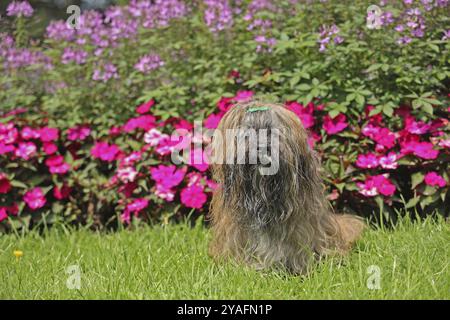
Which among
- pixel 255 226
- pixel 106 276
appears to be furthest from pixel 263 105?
pixel 106 276

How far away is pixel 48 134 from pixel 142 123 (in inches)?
31.4

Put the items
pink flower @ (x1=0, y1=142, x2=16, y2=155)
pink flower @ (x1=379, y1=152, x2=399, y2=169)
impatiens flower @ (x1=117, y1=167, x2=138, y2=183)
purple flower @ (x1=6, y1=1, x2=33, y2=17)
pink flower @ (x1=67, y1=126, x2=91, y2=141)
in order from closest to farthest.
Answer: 1. pink flower @ (x1=379, y1=152, x2=399, y2=169)
2. impatiens flower @ (x1=117, y1=167, x2=138, y2=183)
3. pink flower @ (x1=0, y1=142, x2=16, y2=155)
4. pink flower @ (x1=67, y1=126, x2=91, y2=141)
5. purple flower @ (x1=6, y1=1, x2=33, y2=17)

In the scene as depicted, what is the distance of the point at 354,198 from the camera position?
4473mm

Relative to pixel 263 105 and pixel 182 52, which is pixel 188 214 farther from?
pixel 263 105

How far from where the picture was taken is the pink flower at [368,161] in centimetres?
427

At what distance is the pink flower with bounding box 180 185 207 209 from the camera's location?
4.45 meters

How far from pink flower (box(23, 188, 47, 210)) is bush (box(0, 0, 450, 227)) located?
12 millimetres

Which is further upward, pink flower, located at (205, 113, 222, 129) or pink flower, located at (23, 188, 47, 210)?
pink flower, located at (205, 113, 222, 129)

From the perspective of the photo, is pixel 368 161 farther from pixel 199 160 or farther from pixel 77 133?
pixel 77 133

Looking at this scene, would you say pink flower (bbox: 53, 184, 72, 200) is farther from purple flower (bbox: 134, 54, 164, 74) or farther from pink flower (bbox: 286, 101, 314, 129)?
pink flower (bbox: 286, 101, 314, 129)

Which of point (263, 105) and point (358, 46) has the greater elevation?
point (358, 46)

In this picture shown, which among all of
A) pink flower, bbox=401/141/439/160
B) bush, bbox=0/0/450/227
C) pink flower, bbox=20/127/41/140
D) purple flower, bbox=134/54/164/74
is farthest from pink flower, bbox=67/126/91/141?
pink flower, bbox=401/141/439/160

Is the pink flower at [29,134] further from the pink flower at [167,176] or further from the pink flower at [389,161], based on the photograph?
the pink flower at [389,161]
